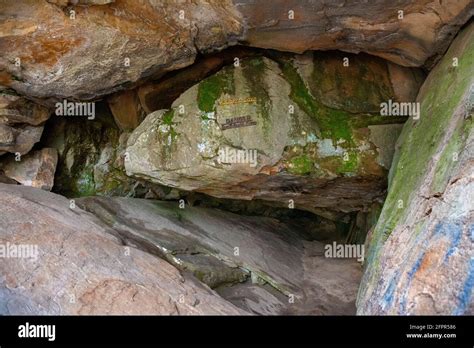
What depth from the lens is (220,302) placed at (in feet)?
22.2

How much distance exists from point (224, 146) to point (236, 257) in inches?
74.7

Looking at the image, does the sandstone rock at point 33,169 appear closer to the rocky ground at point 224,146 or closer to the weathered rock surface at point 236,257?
the rocky ground at point 224,146

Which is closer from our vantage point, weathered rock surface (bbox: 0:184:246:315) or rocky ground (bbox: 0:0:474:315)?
weathered rock surface (bbox: 0:184:246:315)

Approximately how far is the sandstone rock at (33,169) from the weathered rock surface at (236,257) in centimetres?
188

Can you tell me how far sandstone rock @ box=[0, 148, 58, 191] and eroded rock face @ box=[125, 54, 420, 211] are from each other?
2203 mm

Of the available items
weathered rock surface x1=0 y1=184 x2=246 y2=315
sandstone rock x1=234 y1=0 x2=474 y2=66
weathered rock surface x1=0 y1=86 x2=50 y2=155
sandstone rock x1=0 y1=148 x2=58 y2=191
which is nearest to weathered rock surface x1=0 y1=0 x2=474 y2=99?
sandstone rock x1=234 y1=0 x2=474 y2=66

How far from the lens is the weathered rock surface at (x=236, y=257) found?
768cm

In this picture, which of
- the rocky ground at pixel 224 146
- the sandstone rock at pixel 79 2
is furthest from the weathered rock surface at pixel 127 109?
the sandstone rock at pixel 79 2

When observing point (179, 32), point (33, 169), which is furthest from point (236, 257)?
point (33, 169)

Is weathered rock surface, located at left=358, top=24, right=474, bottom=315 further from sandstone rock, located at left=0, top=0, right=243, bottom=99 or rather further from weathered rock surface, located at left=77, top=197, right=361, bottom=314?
sandstone rock, located at left=0, top=0, right=243, bottom=99

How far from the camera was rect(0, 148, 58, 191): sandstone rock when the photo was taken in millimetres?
9828

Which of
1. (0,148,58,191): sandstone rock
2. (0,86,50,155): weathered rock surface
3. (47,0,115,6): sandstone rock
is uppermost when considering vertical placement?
(47,0,115,6): sandstone rock

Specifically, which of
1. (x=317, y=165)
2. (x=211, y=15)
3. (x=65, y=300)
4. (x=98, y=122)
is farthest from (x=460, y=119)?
(x=98, y=122)

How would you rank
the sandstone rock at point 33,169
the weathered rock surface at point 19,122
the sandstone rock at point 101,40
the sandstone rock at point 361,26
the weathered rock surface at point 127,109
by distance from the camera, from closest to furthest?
the sandstone rock at point 361,26 < the sandstone rock at point 101,40 < the weathered rock surface at point 19,122 < the weathered rock surface at point 127,109 < the sandstone rock at point 33,169
